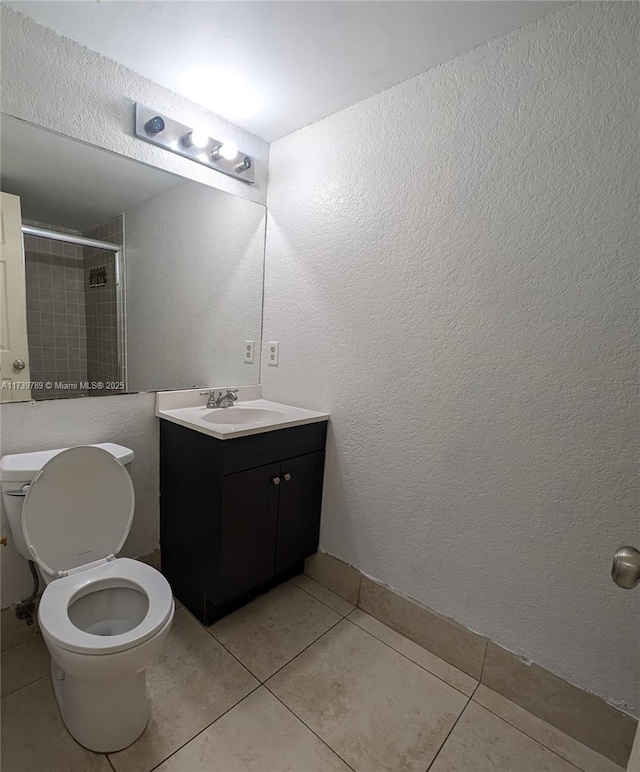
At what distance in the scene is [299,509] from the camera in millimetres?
1808

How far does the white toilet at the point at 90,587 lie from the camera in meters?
1.03

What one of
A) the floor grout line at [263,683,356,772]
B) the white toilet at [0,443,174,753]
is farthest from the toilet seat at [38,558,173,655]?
the floor grout line at [263,683,356,772]

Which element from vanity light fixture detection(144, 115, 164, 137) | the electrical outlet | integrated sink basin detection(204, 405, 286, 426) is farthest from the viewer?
the electrical outlet

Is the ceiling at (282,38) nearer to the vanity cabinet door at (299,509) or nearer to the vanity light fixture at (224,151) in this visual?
the vanity light fixture at (224,151)

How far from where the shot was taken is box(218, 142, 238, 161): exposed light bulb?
1758 millimetres

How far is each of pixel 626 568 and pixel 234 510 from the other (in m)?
1.26

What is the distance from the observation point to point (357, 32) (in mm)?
1279

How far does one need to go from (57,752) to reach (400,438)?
147 centimetres

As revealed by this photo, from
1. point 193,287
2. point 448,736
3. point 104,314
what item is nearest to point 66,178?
point 104,314

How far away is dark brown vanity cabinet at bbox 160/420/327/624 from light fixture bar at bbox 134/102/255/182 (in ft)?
3.97

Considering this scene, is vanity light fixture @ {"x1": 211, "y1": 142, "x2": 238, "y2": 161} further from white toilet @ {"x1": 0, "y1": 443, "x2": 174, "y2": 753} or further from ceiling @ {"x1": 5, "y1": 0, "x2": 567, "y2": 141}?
white toilet @ {"x1": 0, "y1": 443, "x2": 174, "y2": 753}

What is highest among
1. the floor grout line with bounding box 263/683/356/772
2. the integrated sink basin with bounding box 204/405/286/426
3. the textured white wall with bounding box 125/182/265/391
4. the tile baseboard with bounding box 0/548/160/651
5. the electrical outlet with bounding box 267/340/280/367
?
the textured white wall with bounding box 125/182/265/391

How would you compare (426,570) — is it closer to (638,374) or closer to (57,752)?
(638,374)

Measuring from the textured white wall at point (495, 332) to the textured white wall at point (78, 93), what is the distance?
0.64 metres
